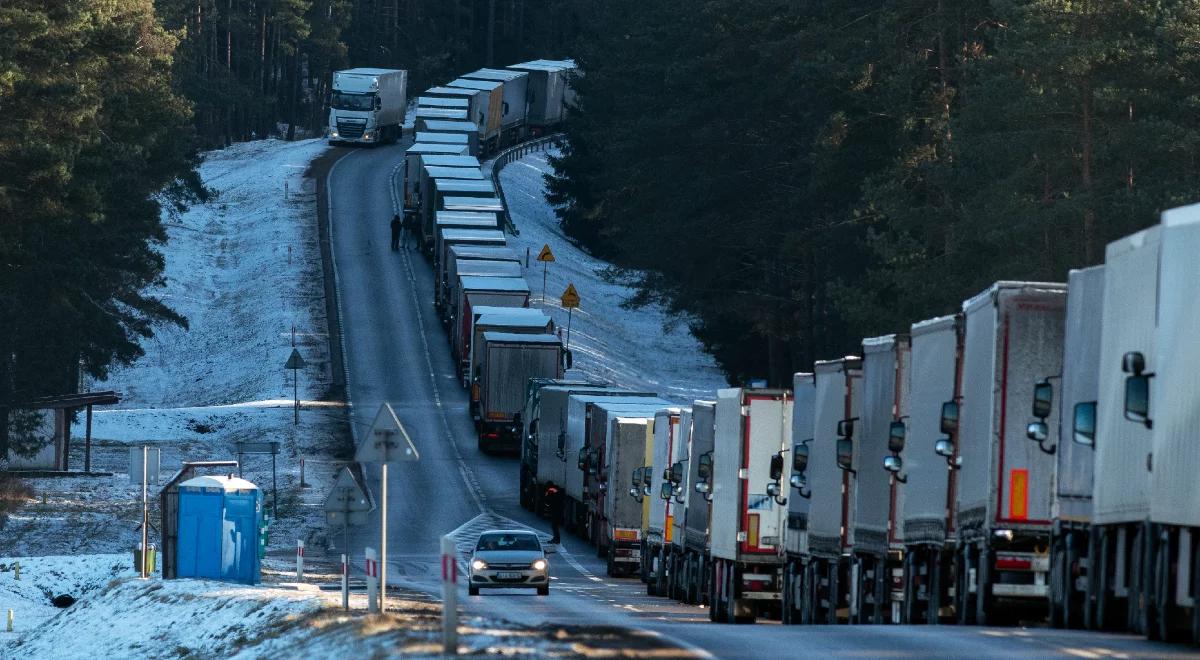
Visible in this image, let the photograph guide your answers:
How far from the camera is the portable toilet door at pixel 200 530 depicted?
33319 mm

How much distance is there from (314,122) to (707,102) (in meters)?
78.3

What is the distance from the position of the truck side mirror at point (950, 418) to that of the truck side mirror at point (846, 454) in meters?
3.16

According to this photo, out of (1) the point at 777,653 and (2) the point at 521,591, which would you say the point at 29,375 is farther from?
(1) the point at 777,653

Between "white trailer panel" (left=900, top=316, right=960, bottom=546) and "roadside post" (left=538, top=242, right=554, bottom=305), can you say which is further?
"roadside post" (left=538, top=242, right=554, bottom=305)

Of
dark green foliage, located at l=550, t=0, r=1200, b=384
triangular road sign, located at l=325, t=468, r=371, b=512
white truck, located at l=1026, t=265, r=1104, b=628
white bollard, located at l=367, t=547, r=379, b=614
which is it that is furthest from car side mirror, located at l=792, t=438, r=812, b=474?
dark green foliage, located at l=550, t=0, r=1200, b=384

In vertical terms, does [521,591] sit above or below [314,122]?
below

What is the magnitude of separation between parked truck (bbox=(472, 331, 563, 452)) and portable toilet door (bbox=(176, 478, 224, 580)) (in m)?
24.6

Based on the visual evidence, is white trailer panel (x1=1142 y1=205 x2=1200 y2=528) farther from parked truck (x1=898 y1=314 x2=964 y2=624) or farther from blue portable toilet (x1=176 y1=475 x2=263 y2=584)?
blue portable toilet (x1=176 y1=475 x2=263 y2=584)

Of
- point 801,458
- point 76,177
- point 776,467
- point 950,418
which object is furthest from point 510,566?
point 76,177

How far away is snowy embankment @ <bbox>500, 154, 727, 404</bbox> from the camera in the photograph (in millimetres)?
76938

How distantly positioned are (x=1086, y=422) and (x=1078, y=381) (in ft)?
1.90

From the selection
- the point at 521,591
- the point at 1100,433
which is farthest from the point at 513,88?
the point at 1100,433

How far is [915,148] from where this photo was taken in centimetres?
5672

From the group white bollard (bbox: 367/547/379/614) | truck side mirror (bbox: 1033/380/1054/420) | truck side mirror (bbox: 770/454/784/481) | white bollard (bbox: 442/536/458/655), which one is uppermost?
truck side mirror (bbox: 1033/380/1054/420)
